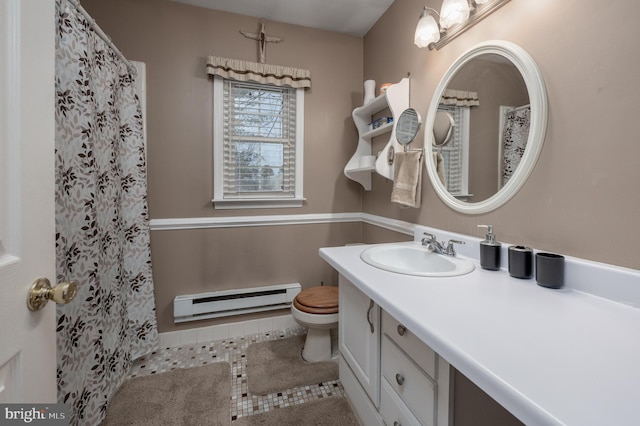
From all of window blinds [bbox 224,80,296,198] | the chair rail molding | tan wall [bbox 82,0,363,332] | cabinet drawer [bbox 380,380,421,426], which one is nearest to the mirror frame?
the chair rail molding

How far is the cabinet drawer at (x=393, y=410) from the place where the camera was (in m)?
0.85

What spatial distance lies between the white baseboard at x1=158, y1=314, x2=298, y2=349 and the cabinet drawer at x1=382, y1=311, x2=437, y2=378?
4.22 ft

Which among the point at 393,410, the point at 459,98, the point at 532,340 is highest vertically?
the point at 459,98

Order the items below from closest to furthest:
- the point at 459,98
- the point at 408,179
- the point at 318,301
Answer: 1. the point at 459,98
2. the point at 408,179
3. the point at 318,301

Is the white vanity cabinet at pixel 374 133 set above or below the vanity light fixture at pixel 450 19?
below

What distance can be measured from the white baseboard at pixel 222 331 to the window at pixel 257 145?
88cm

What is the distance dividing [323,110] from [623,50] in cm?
165

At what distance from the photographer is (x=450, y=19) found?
3.90 feet

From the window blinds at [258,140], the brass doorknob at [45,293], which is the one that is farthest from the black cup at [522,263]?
the window blinds at [258,140]

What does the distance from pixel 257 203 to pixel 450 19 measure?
5.07ft

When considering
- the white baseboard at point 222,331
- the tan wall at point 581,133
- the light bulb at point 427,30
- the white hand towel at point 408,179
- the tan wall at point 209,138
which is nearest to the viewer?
the tan wall at point 581,133

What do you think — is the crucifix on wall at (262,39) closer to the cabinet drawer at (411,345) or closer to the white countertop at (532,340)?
the white countertop at (532,340)

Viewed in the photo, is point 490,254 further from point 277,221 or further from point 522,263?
point 277,221

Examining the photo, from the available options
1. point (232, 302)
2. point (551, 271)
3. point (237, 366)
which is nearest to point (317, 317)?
point (237, 366)
